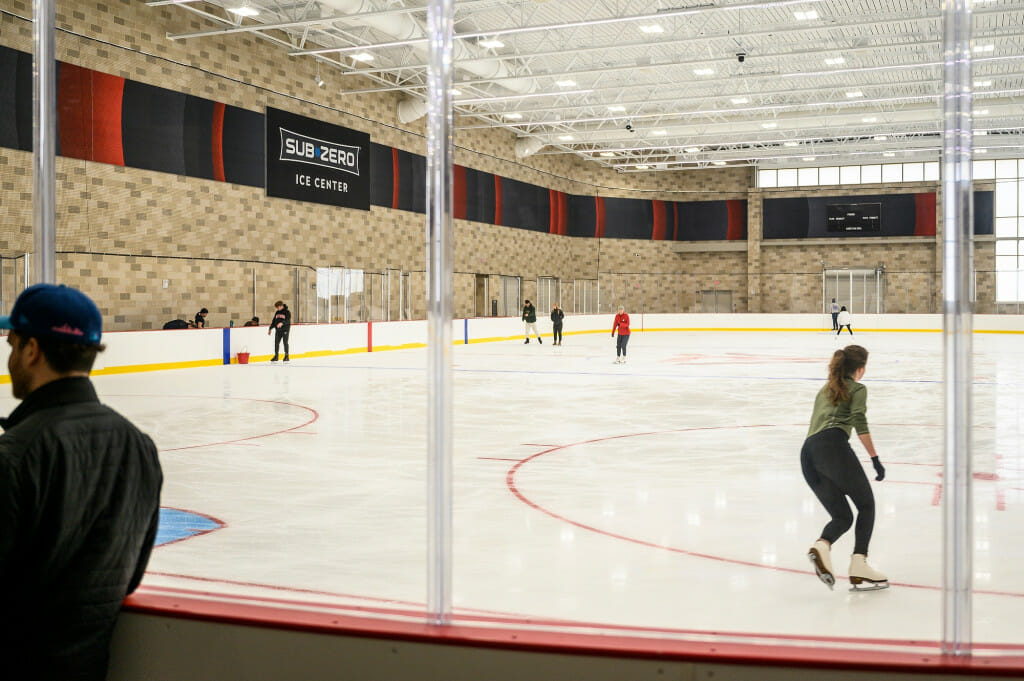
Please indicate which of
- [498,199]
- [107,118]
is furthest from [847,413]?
[498,199]

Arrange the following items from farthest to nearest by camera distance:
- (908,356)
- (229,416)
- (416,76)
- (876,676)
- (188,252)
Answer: (416,76) → (908,356) → (188,252) → (229,416) → (876,676)

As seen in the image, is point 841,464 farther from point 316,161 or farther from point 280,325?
point 316,161

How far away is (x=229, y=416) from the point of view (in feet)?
37.2

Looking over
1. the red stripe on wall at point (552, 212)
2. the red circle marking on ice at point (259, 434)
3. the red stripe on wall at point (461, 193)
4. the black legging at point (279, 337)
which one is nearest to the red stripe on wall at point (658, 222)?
the red stripe on wall at point (552, 212)

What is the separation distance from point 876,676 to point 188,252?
66.8 ft

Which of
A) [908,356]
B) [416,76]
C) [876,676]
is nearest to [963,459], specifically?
[876,676]

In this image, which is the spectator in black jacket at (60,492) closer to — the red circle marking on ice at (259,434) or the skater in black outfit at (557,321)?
the red circle marking on ice at (259,434)

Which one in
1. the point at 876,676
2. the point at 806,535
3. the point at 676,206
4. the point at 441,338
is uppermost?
the point at 676,206

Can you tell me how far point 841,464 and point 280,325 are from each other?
17.0 metres

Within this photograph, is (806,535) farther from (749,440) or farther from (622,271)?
(622,271)

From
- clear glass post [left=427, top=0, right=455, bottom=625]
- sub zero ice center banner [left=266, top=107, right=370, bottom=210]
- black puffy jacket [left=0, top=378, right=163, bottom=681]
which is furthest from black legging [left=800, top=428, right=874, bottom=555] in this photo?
sub zero ice center banner [left=266, top=107, right=370, bottom=210]

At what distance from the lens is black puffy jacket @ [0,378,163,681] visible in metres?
1.99

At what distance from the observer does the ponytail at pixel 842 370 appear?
189 inches

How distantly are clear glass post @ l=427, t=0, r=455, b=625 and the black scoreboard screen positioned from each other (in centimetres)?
4085
